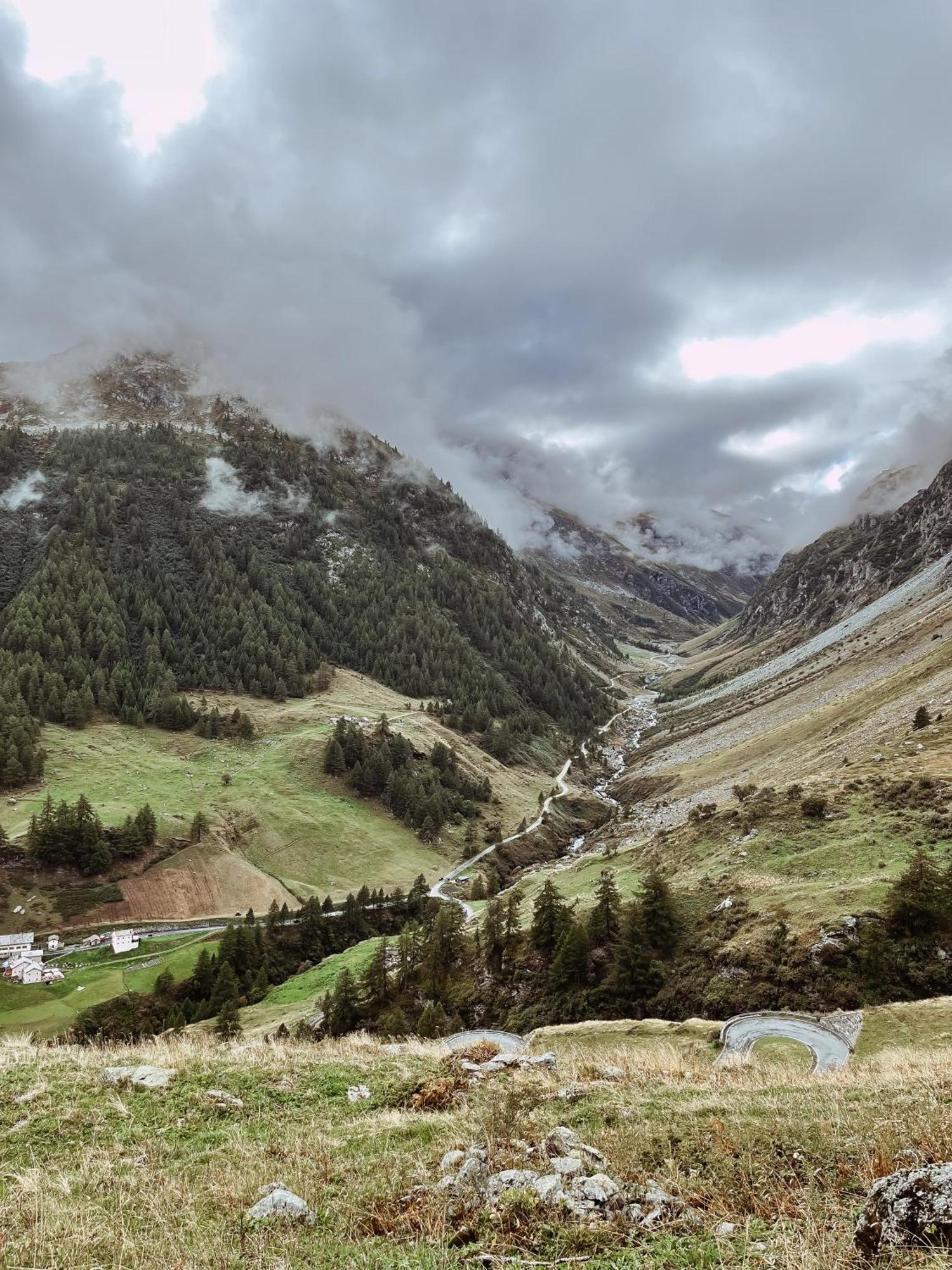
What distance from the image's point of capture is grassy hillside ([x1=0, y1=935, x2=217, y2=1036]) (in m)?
64.8

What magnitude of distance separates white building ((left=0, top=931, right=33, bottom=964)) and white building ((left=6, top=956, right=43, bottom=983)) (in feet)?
5.33

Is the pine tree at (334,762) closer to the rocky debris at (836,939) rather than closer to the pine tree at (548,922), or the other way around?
the pine tree at (548,922)

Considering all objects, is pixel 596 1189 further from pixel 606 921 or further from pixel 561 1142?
pixel 606 921

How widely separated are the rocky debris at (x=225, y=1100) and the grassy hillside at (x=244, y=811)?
89121 mm

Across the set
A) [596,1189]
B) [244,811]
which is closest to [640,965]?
[596,1189]

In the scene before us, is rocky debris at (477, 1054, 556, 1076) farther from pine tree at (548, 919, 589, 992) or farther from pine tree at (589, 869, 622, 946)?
pine tree at (589, 869, 622, 946)

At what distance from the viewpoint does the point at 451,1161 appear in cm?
1052

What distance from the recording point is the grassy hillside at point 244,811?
9438cm

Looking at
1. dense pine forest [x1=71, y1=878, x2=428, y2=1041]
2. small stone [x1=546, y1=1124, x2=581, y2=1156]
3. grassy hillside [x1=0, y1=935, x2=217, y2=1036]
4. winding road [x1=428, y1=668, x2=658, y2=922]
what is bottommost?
winding road [x1=428, y1=668, x2=658, y2=922]

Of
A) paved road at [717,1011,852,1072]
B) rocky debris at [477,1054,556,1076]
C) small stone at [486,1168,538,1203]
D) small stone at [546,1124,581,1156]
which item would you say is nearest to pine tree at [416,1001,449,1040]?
paved road at [717,1011,852,1072]

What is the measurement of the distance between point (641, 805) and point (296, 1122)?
112m

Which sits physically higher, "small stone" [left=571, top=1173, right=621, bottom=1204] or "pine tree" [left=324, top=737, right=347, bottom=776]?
"small stone" [left=571, top=1173, right=621, bottom=1204]

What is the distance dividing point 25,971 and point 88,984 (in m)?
6.84

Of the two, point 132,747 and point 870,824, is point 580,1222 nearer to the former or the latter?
point 870,824
